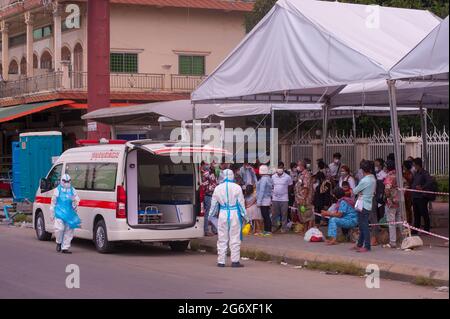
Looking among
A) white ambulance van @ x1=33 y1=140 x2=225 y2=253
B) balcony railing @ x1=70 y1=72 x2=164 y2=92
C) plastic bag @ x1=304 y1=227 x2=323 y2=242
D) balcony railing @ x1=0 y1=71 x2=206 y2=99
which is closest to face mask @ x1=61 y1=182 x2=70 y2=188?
white ambulance van @ x1=33 y1=140 x2=225 y2=253

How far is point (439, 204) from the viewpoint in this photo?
24562mm

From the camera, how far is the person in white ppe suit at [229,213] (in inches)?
574

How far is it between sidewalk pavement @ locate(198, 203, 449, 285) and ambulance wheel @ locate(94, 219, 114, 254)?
7.83 feet

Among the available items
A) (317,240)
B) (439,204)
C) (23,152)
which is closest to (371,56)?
(317,240)

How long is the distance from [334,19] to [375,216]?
446 centimetres

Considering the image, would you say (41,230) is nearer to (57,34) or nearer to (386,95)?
(386,95)

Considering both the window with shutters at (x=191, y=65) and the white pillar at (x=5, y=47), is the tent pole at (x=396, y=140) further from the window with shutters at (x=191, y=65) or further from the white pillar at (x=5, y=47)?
the white pillar at (x=5, y=47)

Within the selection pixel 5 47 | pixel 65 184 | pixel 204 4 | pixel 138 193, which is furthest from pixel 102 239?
pixel 5 47

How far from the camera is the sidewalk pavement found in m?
13.1

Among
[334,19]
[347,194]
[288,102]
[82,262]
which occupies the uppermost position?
[334,19]

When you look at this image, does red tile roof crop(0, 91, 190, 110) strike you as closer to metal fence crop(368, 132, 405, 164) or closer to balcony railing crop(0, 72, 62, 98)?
balcony railing crop(0, 72, 62, 98)

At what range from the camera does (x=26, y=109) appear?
1385 inches

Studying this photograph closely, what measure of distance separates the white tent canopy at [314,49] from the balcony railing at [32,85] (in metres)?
17.3
